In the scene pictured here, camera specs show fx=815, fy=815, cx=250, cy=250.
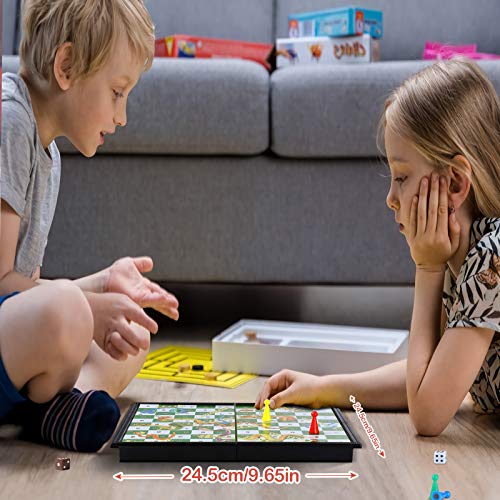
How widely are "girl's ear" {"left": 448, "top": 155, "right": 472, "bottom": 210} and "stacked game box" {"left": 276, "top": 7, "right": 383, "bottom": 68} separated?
1104 mm

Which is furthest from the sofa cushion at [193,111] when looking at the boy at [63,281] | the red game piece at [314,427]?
the red game piece at [314,427]

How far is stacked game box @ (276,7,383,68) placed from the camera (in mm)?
2084

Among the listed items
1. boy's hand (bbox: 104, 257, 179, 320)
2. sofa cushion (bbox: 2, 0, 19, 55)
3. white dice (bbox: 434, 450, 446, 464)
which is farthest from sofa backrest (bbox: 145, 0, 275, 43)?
white dice (bbox: 434, 450, 446, 464)

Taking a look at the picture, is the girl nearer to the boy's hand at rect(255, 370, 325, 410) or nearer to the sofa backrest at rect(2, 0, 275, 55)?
the boy's hand at rect(255, 370, 325, 410)

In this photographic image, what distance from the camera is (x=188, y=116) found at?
5.47ft

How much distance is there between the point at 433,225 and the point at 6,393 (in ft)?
1.85

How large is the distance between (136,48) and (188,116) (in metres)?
0.47

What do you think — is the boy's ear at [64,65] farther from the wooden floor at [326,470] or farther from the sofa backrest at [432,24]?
the sofa backrest at [432,24]

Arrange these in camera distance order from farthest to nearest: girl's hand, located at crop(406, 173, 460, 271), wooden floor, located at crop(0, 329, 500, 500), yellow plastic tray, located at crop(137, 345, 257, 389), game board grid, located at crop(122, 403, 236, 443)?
yellow plastic tray, located at crop(137, 345, 257, 389) → girl's hand, located at crop(406, 173, 460, 271) → game board grid, located at crop(122, 403, 236, 443) → wooden floor, located at crop(0, 329, 500, 500)

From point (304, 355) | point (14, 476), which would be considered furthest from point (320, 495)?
point (304, 355)

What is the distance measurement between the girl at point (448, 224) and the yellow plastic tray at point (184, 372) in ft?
0.90

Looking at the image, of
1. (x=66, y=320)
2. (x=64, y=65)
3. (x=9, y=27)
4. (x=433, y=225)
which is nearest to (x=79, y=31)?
(x=64, y=65)

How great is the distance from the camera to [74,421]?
38.0 inches

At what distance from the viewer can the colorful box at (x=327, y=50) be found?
82.0 inches
